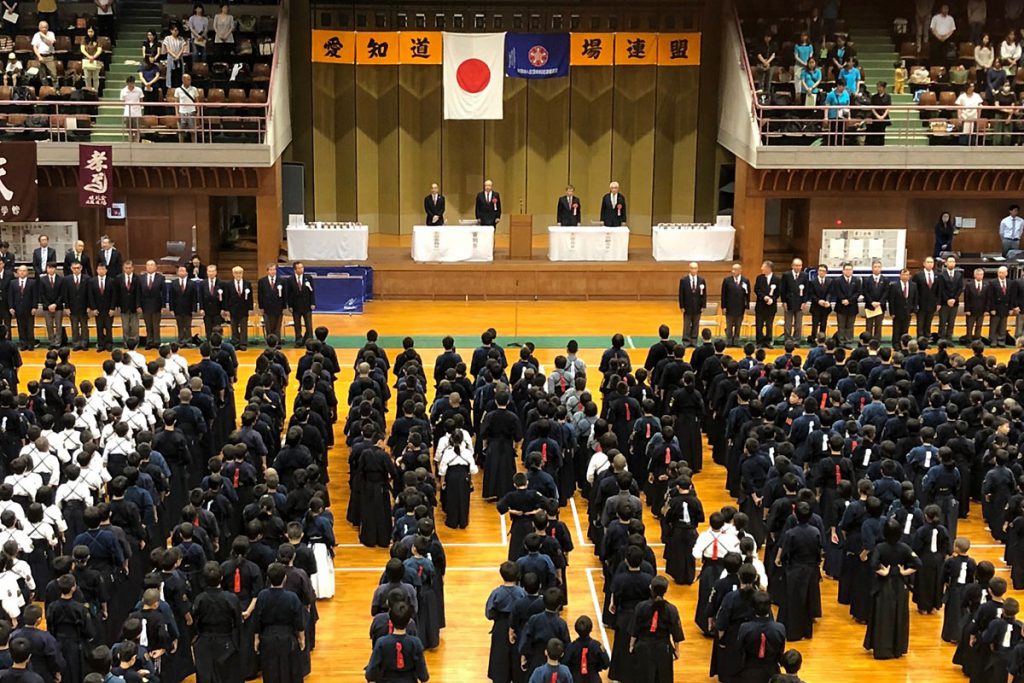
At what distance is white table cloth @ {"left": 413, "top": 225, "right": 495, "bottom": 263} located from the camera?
31.5 metres

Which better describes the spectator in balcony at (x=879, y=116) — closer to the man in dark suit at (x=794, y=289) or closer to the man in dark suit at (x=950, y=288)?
the man in dark suit at (x=950, y=288)

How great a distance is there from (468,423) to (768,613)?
8.23 meters

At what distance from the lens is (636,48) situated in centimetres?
3547

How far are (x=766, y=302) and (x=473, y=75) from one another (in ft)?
34.2

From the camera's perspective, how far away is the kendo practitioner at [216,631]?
13.7 metres

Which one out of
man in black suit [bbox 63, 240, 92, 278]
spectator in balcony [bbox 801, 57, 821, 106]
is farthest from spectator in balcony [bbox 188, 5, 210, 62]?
spectator in balcony [bbox 801, 57, 821, 106]

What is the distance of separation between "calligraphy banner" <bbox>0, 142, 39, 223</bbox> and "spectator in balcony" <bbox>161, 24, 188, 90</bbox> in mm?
3594

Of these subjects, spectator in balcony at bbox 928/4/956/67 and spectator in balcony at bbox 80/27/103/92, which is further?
spectator in balcony at bbox 928/4/956/67

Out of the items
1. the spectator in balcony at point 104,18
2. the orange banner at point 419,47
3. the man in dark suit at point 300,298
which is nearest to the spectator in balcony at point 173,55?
the spectator in balcony at point 104,18

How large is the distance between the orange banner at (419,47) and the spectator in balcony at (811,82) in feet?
30.1

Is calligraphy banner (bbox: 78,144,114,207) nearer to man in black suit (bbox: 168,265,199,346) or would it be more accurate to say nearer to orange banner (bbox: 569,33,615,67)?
man in black suit (bbox: 168,265,199,346)

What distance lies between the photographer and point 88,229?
31.6 m

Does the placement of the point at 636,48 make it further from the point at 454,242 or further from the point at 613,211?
the point at 454,242

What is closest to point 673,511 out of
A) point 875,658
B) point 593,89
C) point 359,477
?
point 875,658
